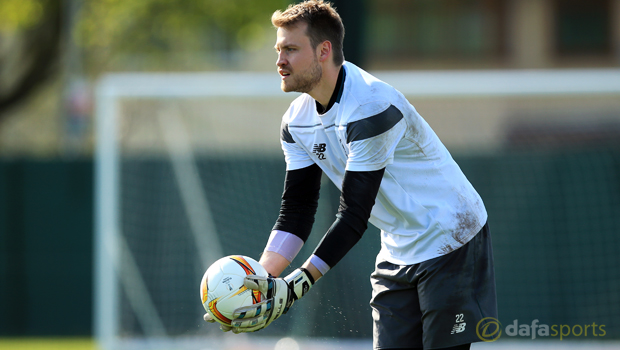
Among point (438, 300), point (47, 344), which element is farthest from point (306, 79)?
point (47, 344)

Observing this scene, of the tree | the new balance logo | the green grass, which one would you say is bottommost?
the green grass

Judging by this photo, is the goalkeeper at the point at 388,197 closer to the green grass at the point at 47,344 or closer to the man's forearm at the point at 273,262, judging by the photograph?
the man's forearm at the point at 273,262

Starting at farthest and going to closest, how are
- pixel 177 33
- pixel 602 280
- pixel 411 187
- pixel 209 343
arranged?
pixel 177 33, pixel 602 280, pixel 209 343, pixel 411 187

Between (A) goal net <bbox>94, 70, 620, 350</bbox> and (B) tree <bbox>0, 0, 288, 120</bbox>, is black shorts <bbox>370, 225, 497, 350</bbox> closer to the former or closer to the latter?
(A) goal net <bbox>94, 70, 620, 350</bbox>

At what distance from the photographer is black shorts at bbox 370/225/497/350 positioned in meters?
3.40

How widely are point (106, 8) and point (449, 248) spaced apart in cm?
1450

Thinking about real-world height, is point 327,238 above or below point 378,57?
below

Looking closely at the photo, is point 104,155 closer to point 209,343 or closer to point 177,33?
point 209,343

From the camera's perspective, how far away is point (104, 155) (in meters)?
7.74

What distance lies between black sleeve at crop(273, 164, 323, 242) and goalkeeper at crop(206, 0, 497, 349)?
0.11 meters

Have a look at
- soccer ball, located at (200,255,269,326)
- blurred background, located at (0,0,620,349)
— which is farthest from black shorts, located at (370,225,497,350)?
blurred background, located at (0,0,620,349)

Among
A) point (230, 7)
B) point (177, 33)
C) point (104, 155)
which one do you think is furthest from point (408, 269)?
point (177, 33)

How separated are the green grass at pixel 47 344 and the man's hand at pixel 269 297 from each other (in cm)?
656

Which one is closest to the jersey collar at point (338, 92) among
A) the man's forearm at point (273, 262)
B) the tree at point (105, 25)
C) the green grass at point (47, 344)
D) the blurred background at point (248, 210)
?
the man's forearm at point (273, 262)
